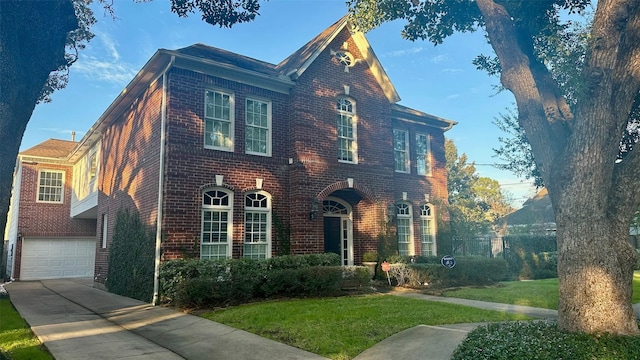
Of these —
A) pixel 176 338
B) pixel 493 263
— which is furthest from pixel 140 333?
pixel 493 263

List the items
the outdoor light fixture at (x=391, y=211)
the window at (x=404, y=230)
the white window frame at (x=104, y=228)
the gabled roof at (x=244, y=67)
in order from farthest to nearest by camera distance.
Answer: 1. the white window frame at (x=104, y=228)
2. the window at (x=404, y=230)
3. the outdoor light fixture at (x=391, y=211)
4. the gabled roof at (x=244, y=67)

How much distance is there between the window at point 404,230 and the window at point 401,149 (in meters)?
1.63

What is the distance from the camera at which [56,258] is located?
24.3 metres

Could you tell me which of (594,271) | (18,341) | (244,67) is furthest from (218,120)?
(594,271)

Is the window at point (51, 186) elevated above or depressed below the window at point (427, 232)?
above

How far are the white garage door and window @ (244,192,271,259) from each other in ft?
53.0

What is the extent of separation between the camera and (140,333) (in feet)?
27.3

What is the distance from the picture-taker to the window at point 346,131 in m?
16.0

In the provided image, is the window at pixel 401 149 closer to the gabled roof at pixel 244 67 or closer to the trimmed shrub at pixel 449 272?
the gabled roof at pixel 244 67

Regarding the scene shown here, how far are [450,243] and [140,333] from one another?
1374 cm

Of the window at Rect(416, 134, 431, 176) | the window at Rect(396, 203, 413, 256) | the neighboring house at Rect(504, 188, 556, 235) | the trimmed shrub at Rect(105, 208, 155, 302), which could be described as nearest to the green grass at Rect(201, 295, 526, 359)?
the trimmed shrub at Rect(105, 208, 155, 302)

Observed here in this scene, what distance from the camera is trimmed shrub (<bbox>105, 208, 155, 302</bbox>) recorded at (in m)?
12.5

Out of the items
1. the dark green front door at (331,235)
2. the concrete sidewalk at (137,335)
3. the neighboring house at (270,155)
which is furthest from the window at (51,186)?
the dark green front door at (331,235)

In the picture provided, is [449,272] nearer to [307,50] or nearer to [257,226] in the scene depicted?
[257,226]
